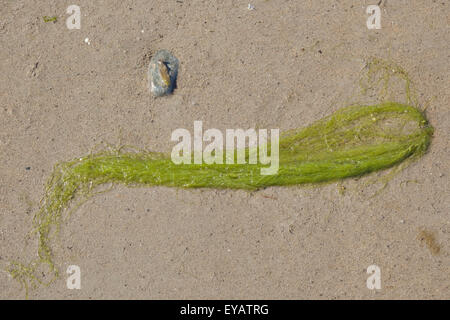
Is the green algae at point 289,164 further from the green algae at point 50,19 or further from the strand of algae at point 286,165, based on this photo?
the green algae at point 50,19

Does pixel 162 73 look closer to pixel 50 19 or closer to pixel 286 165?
pixel 50 19

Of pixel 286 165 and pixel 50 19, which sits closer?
pixel 286 165

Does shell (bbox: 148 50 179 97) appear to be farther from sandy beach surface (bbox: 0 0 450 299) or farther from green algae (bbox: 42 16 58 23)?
green algae (bbox: 42 16 58 23)

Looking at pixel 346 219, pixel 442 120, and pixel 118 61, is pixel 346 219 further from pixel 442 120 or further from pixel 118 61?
pixel 118 61

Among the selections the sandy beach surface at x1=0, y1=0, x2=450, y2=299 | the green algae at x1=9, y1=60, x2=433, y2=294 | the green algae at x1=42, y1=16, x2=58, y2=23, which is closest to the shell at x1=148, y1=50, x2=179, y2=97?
the sandy beach surface at x1=0, y1=0, x2=450, y2=299

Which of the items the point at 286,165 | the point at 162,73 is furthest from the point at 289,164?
the point at 162,73

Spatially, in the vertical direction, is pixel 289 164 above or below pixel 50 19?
below

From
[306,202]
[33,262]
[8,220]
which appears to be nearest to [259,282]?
[306,202]
